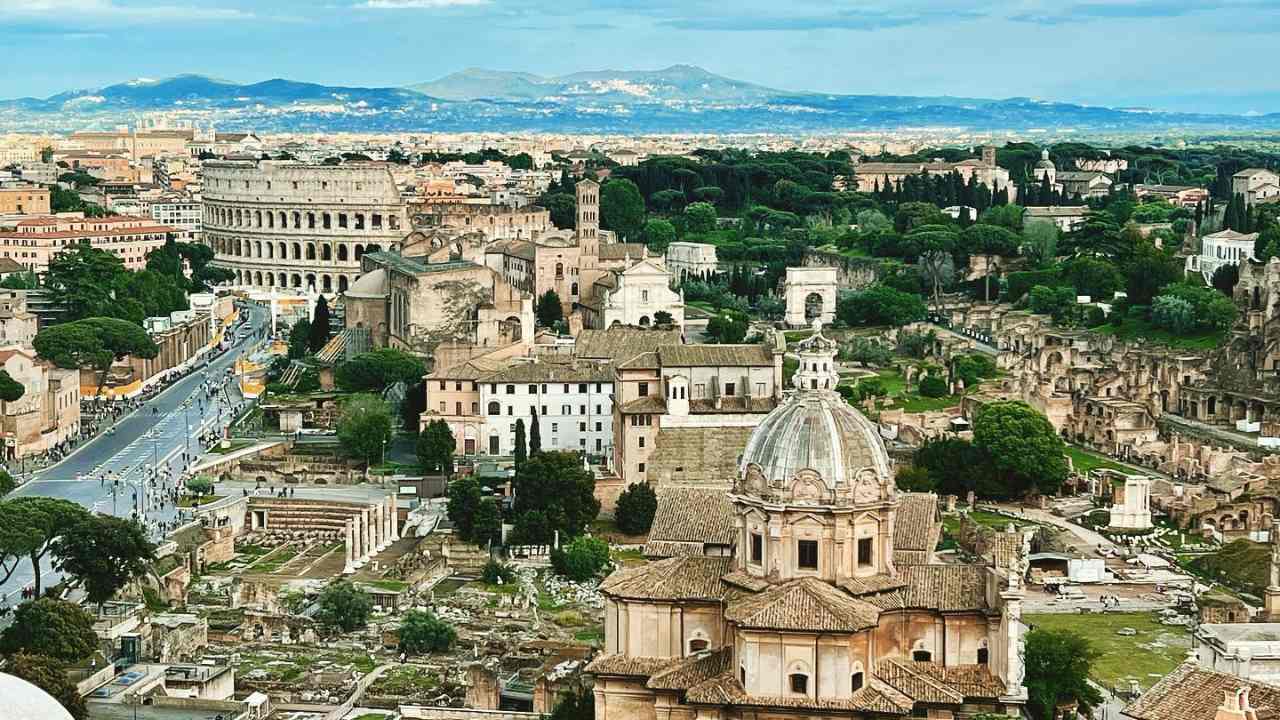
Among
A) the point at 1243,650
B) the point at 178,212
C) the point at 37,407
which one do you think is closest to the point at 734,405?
the point at 1243,650

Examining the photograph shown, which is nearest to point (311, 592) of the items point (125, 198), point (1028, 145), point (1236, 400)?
point (1236, 400)

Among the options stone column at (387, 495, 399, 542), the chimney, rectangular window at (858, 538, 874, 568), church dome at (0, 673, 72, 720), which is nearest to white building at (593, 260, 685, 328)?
stone column at (387, 495, 399, 542)

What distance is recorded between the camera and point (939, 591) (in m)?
28.4

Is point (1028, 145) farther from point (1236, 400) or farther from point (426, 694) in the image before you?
point (426, 694)

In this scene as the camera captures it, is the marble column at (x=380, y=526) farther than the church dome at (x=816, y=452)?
Yes

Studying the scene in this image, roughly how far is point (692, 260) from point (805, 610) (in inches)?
2931

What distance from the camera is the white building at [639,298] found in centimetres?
7675

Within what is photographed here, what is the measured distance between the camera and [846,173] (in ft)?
476

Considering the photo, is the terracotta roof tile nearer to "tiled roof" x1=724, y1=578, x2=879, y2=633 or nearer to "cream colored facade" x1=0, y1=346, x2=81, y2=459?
"tiled roof" x1=724, y1=578, x2=879, y2=633

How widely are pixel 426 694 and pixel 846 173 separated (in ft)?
370

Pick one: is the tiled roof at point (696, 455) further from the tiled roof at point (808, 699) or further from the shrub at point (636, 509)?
the tiled roof at point (808, 699)

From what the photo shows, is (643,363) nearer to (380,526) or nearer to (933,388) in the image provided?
(380,526)

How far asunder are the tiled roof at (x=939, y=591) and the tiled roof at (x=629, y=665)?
134 inches

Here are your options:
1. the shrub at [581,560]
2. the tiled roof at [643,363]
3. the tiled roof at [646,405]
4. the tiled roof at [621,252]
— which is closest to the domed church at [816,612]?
the shrub at [581,560]
